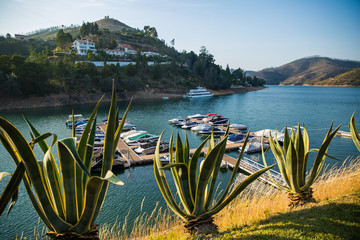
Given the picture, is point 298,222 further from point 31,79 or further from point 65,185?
point 31,79

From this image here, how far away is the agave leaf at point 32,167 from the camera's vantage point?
262 centimetres

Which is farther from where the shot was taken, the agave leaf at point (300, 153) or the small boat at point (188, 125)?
the small boat at point (188, 125)

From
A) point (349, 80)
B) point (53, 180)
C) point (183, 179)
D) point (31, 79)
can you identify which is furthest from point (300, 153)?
point (349, 80)

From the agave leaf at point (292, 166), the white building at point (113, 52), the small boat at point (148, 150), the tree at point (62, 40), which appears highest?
the tree at point (62, 40)

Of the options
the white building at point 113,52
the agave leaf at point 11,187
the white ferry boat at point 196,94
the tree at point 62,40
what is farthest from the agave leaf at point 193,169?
the white building at point 113,52

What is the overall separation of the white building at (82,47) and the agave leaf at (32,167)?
9543 cm

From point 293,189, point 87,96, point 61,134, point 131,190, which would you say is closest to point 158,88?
point 87,96

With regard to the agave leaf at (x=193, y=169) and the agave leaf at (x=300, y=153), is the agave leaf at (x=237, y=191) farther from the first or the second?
the agave leaf at (x=300, y=153)

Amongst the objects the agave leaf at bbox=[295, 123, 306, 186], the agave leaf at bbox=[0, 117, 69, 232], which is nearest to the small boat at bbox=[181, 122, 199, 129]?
the agave leaf at bbox=[295, 123, 306, 186]

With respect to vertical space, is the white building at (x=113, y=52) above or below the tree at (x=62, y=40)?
below

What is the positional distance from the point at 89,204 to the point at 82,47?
99.4m

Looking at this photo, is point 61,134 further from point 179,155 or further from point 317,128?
point 317,128

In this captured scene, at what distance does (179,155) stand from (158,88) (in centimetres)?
7743

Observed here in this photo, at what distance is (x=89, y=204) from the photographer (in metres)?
3.06
